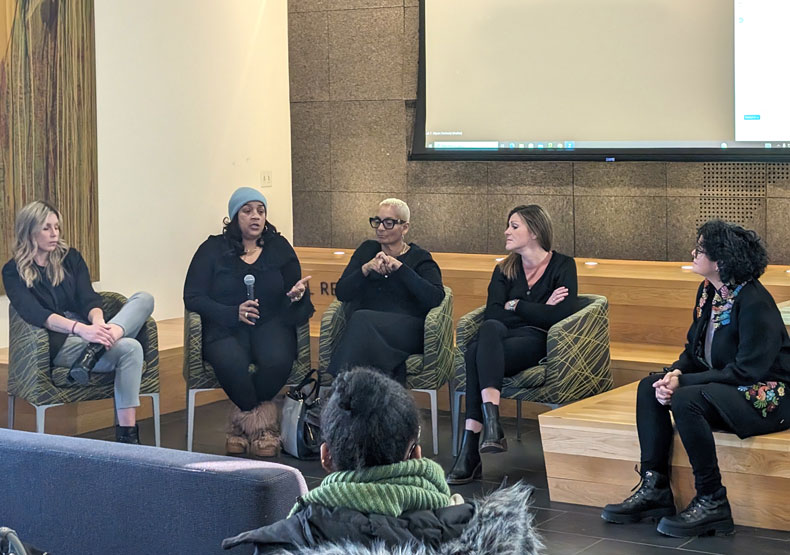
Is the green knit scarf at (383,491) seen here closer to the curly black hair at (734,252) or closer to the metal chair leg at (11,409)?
the curly black hair at (734,252)

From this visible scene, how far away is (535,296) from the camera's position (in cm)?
539

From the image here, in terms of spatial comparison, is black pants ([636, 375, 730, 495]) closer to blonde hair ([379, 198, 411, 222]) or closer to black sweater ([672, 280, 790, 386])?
black sweater ([672, 280, 790, 386])

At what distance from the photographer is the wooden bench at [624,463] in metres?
4.29

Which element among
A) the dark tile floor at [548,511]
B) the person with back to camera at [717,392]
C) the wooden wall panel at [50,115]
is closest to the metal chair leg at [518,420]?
the dark tile floor at [548,511]

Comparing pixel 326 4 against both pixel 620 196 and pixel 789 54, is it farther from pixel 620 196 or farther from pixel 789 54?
pixel 789 54

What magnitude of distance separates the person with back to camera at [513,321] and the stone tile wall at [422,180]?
174 cm

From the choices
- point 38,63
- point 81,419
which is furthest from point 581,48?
point 81,419

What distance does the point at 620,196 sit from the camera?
7.06 meters

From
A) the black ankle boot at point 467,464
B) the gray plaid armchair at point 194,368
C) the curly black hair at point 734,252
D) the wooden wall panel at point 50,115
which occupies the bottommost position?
the black ankle boot at point 467,464

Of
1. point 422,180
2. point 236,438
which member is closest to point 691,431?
point 236,438

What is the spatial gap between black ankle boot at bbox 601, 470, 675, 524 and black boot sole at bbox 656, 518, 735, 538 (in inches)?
5.5

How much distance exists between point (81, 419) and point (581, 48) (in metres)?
3.75

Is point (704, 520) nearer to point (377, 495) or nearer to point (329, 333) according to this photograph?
point (329, 333)

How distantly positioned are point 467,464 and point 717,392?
4.02ft
